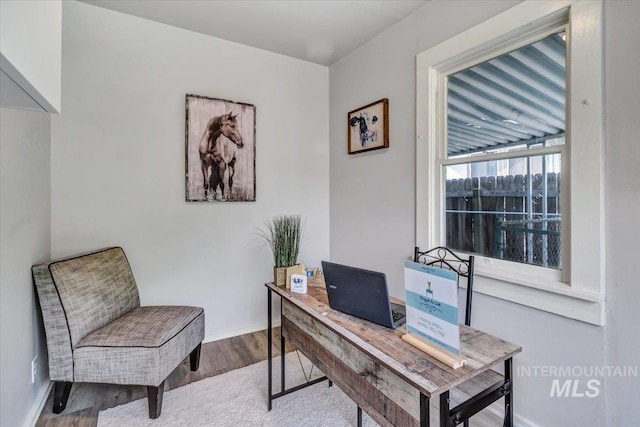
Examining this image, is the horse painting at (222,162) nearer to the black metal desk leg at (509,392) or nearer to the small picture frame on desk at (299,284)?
the small picture frame on desk at (299,284)

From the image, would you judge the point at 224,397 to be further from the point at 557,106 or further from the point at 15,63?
the point at 557,106

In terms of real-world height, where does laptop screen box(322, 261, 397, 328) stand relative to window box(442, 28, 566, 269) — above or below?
below

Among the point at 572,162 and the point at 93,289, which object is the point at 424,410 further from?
the point at 93,289

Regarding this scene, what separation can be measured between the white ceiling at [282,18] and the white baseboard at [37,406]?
102 inches

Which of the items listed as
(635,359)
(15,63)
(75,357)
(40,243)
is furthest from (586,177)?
(40,243)

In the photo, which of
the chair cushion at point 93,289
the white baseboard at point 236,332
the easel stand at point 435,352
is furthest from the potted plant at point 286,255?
the white baseboard at point 236,332

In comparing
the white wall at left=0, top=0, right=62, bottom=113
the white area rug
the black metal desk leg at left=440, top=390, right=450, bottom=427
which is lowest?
the white area rug

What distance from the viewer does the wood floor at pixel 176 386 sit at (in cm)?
175

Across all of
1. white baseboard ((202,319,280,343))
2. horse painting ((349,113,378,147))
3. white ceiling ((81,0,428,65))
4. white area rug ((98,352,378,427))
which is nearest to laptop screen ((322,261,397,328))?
white area rug ((98,352,378,427))

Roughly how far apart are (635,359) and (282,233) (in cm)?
177

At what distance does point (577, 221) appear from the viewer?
1.45 metres

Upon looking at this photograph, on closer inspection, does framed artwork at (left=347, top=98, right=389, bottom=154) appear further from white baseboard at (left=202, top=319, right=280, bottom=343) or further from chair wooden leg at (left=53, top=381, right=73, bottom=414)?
chair wooden leg at (left=53, top=381, right=73, bottom=414)

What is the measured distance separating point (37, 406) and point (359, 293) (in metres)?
1.97

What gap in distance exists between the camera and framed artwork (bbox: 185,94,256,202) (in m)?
2.58
